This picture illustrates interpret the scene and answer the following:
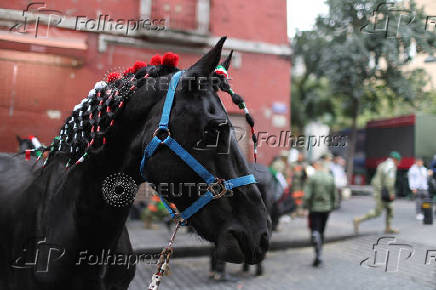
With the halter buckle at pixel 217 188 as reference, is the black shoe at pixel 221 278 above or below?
below

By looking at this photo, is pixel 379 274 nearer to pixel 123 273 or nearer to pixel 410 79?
→ pixel 123 273

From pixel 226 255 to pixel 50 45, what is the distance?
7.97 m

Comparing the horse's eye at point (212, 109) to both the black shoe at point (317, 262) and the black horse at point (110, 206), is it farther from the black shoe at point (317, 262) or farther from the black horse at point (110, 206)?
the black shoe at point (317, 262)

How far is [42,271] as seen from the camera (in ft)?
6.23

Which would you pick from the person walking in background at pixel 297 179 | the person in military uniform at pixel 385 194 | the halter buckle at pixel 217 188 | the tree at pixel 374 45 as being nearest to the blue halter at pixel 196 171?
the halter buckle at pixel 217 188

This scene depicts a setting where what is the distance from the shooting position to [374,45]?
1009cm

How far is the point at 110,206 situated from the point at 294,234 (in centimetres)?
762

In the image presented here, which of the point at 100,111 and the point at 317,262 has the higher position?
the point at 100,111

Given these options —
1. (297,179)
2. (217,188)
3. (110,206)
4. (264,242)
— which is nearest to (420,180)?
(297,179)

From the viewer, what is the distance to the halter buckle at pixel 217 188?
1.66m

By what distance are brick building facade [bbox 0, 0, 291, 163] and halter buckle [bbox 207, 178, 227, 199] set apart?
4.38 metres

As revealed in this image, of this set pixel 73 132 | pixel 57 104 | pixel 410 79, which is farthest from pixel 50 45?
pixel 410 79

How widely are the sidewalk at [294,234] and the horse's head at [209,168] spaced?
4255mm

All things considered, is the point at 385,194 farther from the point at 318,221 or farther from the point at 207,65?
the point at 207,65
